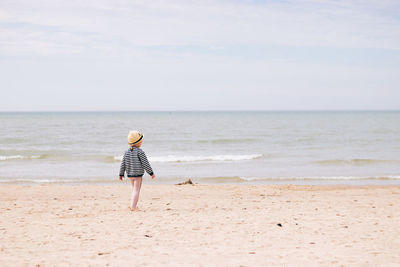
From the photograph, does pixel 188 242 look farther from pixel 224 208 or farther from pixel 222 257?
pixel 224 208

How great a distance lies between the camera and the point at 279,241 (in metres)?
6.20

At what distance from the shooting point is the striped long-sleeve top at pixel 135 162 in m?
8.16

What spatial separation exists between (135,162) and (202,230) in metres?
2.10

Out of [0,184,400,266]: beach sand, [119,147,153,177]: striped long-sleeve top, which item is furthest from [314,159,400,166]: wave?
[119,147,153,177]: striped long-sleeve top

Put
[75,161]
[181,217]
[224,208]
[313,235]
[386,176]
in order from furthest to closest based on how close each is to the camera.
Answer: [75,161]
[386,176]
[224,208]
[181,217]
[313,235]

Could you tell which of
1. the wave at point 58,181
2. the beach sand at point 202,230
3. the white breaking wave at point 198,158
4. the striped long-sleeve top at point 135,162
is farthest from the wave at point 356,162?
the striped long-sleeve top at point 135,162

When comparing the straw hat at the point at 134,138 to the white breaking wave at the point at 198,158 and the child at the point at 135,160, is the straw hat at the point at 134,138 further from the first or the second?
the white breaking wave at the point at 198,158

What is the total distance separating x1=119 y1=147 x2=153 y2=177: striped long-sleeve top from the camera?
8.16 m

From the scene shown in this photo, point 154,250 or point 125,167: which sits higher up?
point 125,167

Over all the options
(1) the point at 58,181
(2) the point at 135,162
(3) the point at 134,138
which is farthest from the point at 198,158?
(3) the point at 134,138

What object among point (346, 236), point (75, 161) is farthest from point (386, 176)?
point (75, 161)

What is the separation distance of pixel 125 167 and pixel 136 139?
0.62 m

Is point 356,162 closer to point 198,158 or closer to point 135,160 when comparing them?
point 198,158

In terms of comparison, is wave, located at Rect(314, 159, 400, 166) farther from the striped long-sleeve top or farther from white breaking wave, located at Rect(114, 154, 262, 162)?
the striped long-sleeve top
